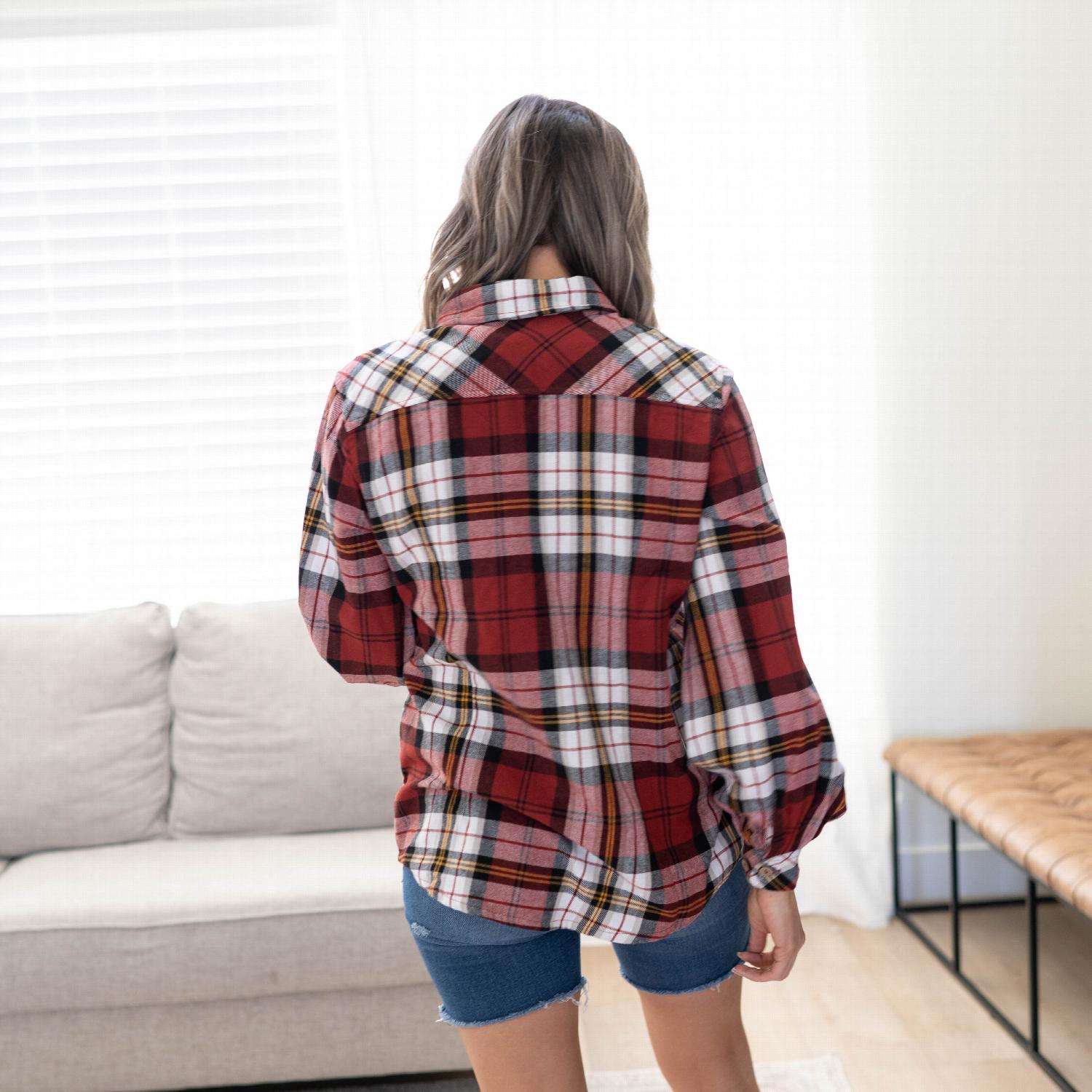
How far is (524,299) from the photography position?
94 cm

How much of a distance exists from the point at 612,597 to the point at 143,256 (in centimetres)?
215

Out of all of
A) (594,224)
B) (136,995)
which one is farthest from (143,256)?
(594,224)

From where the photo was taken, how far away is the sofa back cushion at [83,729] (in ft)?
7.43

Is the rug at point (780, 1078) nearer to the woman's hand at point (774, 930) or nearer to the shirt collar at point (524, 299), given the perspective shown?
the woman's hand at point (774, 930)

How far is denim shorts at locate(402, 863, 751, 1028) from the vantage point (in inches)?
38.7

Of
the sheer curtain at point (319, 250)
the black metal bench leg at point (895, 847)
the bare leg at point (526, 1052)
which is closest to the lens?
the bare leg at point (526, 1052)

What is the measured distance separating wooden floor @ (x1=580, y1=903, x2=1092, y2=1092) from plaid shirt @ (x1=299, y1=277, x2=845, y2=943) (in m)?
1.28

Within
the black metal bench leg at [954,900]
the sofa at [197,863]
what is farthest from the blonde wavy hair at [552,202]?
the black metal bench leg at [954,900]

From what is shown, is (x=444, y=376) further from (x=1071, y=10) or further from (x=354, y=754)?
(x=1071, y=10)

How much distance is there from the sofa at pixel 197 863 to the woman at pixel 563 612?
38.2 inches

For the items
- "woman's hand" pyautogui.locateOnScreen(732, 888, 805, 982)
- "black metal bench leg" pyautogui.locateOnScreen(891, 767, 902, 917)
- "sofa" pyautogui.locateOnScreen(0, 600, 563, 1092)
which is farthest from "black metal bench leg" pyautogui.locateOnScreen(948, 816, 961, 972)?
"woman's hand" pyautogui.locateOnScreen(732, 888, 805, 982)

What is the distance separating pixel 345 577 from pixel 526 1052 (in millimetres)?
470

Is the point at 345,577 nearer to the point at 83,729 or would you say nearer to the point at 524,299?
the point at 524,299

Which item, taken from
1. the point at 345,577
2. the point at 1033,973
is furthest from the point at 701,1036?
the point at 1033,973
